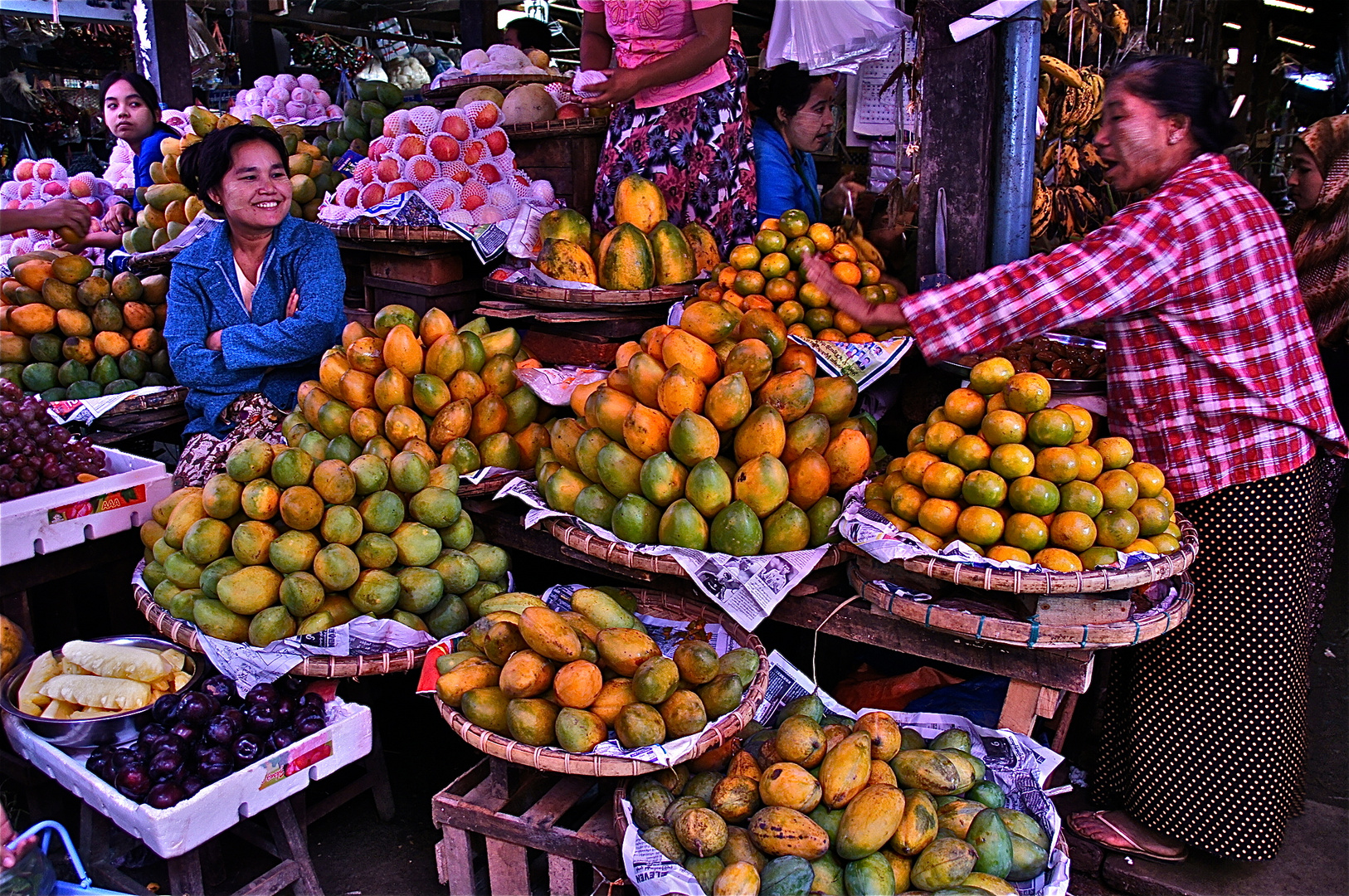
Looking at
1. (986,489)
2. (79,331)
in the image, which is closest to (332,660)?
(986,489)

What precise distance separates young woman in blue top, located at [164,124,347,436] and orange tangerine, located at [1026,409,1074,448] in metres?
2.27

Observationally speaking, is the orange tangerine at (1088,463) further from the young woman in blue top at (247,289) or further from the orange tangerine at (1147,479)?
the young woman in blue top at (247,289)

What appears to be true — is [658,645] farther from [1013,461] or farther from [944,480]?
[1013,461]

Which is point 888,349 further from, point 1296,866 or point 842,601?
point 1296,866

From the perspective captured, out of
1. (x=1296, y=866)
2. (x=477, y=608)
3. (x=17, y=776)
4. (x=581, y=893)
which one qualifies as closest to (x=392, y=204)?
(x=477, y=608)

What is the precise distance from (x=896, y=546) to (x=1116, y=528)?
449mm

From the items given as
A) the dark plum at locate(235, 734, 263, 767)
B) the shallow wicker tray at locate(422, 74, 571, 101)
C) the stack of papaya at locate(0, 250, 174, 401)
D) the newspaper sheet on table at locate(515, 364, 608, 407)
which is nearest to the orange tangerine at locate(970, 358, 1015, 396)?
the newspaper sheet on table at locate(515, 364, 608, 407)

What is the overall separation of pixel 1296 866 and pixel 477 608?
2.18 m

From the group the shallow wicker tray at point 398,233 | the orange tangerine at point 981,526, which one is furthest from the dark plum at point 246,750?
the shallow wicker tray at point 398,233

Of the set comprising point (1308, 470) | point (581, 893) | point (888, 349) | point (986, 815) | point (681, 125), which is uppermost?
point (681, 125)

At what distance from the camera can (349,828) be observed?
2.51 meters

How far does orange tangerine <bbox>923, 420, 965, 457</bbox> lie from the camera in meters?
2.14

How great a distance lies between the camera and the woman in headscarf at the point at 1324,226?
11.8ft

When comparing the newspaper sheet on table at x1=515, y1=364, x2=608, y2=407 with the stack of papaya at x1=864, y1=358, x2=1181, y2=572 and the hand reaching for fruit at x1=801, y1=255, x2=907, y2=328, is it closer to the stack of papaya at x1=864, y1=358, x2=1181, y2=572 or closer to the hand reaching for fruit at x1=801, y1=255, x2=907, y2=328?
the hand reaching for fruit at x1=801, y1=255, x2=907, y2=328
